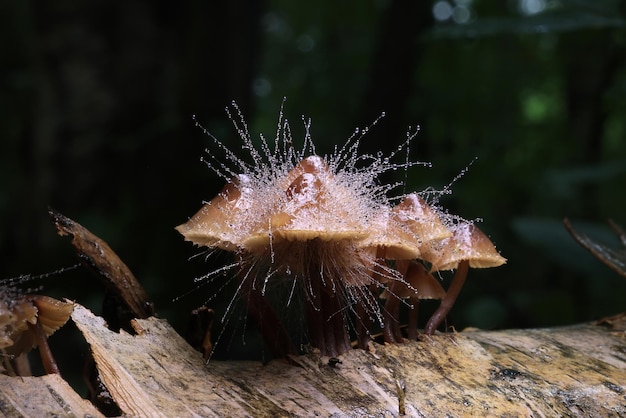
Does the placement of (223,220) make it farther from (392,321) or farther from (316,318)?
(392,321)

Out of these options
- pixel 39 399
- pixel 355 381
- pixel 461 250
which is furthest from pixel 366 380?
pixel 39 399

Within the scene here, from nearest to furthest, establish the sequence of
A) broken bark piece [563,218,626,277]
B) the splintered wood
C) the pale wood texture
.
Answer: the pale wood texture
the splintered wood
broken bark piece [563,218,626,277]

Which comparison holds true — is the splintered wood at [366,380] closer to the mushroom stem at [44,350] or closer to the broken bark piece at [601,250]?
the mushroom stem at [44,350]

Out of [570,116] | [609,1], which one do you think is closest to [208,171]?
[609,1]

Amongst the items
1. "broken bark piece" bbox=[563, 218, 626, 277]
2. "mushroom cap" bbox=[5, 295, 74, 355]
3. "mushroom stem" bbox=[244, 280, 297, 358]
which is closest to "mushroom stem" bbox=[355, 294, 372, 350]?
"mushroom stem" bbox=[244, 280, 297, 358]

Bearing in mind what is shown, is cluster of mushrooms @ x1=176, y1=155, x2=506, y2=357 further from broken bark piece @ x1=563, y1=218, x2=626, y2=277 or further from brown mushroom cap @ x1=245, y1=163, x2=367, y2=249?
broken bark piece @ x1=563, y1=218, x2=626, y2=277
